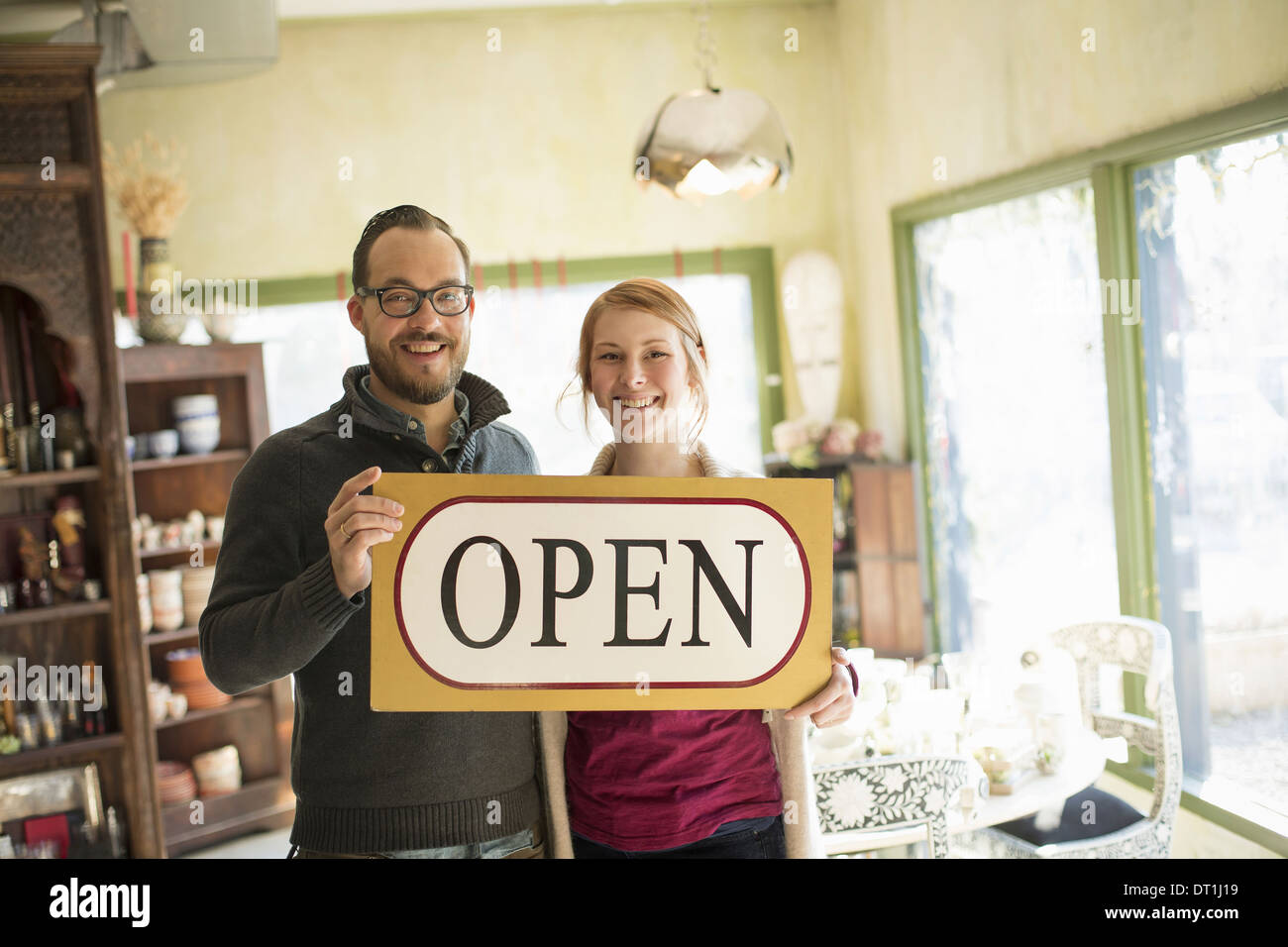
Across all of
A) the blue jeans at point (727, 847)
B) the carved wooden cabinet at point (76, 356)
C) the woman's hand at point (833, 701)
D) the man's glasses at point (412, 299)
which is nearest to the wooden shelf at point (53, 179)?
the carved wooden cabinet at point (76, 356)

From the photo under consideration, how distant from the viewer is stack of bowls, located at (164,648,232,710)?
3.71 m

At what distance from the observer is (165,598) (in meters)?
3.62

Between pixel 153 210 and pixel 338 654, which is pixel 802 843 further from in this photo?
pixel 153 210

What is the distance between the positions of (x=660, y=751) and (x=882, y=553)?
288cm

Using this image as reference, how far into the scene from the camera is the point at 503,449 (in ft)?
4.52

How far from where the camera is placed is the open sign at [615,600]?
115 cm

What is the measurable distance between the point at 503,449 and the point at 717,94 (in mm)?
1324

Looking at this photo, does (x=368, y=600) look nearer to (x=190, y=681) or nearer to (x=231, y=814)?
(x=190, y=681)

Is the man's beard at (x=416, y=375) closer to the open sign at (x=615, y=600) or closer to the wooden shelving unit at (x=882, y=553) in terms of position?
the open sign at (x=615, y=600)

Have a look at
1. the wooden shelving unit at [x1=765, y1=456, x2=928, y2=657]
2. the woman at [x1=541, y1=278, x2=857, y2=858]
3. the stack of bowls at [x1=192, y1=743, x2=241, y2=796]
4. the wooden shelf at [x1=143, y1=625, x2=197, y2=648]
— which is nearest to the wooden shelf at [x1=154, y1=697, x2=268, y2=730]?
the stack of bowls at [x1=192, y1=743, x2=241, y2=796]

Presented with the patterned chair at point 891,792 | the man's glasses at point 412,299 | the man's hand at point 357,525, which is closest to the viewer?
the man's hand at point 357,525

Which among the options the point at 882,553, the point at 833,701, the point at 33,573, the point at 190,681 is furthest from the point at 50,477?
the point at 882,553

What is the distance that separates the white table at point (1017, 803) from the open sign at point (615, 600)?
0.76 meters
